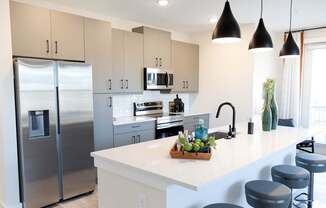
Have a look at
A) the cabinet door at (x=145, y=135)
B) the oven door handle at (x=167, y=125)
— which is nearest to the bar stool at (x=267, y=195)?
the cabinet door at (x=145, y=135)

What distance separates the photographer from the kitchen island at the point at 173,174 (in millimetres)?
1603

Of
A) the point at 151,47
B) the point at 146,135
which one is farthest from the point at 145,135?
the point at 151,47

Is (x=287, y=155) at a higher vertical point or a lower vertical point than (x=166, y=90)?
lower

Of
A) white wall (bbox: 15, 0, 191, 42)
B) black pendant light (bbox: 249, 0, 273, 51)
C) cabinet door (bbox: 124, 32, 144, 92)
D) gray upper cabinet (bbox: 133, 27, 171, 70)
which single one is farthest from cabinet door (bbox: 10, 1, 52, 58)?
black pendant light (bbox: 249, 0, 273, 51)

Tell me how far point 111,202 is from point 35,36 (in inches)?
84.7

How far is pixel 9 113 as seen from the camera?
9.11 ft

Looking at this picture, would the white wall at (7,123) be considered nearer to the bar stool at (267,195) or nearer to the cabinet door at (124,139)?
the cabinet door at (124,139)

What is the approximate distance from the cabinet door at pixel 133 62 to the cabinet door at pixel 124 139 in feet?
2.56

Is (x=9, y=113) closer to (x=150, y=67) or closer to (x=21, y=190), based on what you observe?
(x=21, y=190)

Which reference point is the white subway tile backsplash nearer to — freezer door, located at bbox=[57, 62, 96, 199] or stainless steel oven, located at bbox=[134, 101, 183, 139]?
stainless steel oven, located at bbox=[134, 101, 183, 139]

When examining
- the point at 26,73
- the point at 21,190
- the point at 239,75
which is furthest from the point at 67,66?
the point at 239,75

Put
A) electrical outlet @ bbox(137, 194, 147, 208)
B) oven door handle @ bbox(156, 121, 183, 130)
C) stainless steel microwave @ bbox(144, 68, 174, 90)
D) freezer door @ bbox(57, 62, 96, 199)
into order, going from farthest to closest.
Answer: stainless steel microwave @ bbox(144, 68, 174, 90), oven door handle @ bbox(156, 121, 183, 130), freezer door @ bbox(57, 62, 96, 199), electrical outlet @ bbox(137, 194, 147, 208)

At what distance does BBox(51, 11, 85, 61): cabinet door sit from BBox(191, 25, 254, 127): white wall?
2872 mm

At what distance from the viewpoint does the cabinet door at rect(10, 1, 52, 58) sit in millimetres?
2830
